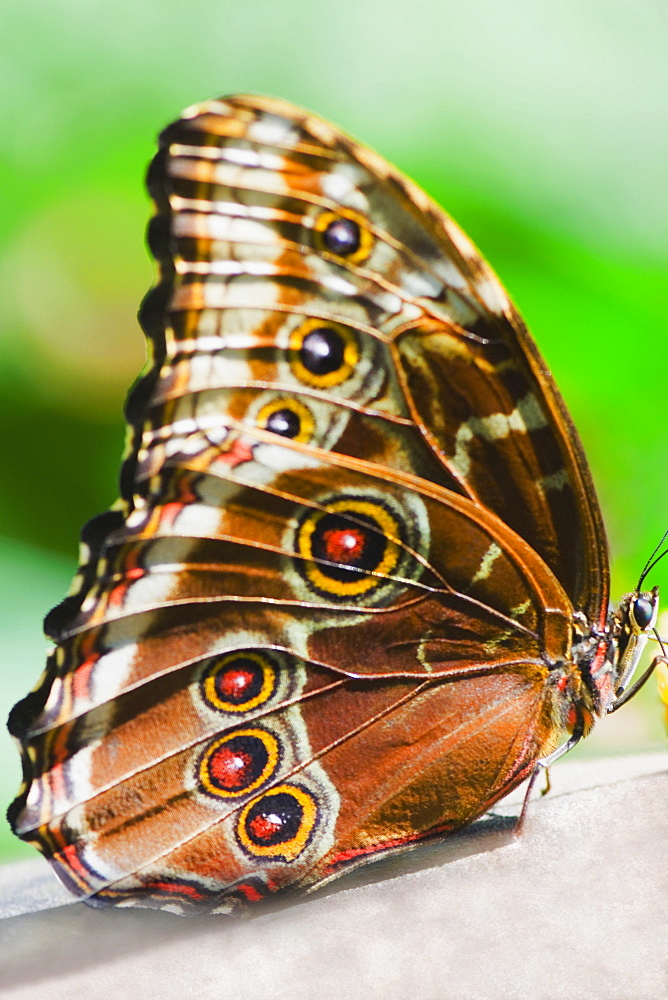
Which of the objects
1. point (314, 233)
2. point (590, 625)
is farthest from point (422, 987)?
point (314, 233)

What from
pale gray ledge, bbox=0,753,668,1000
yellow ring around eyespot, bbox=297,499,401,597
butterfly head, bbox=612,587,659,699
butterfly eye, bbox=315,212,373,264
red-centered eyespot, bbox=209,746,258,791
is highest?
butterfly eye, bbox=315,212,373,264

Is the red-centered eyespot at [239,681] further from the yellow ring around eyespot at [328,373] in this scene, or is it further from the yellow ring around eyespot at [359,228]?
the yellow ring around eyespot at [359,228]

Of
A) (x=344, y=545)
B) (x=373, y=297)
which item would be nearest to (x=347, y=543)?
(x=344, y=545)

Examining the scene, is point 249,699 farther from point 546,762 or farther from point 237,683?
point 546,762

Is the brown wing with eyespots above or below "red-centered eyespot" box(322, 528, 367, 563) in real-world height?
above

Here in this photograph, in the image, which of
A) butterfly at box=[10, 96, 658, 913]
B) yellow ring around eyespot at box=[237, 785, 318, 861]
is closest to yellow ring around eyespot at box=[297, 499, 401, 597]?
butterfly at box=[10, 96, 658, 913]

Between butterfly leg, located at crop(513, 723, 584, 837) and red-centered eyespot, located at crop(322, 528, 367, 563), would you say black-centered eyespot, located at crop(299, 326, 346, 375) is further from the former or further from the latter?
butterfly leg, located at crop(513, 723, 584, 837)

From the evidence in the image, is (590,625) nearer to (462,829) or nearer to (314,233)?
(462,829)
